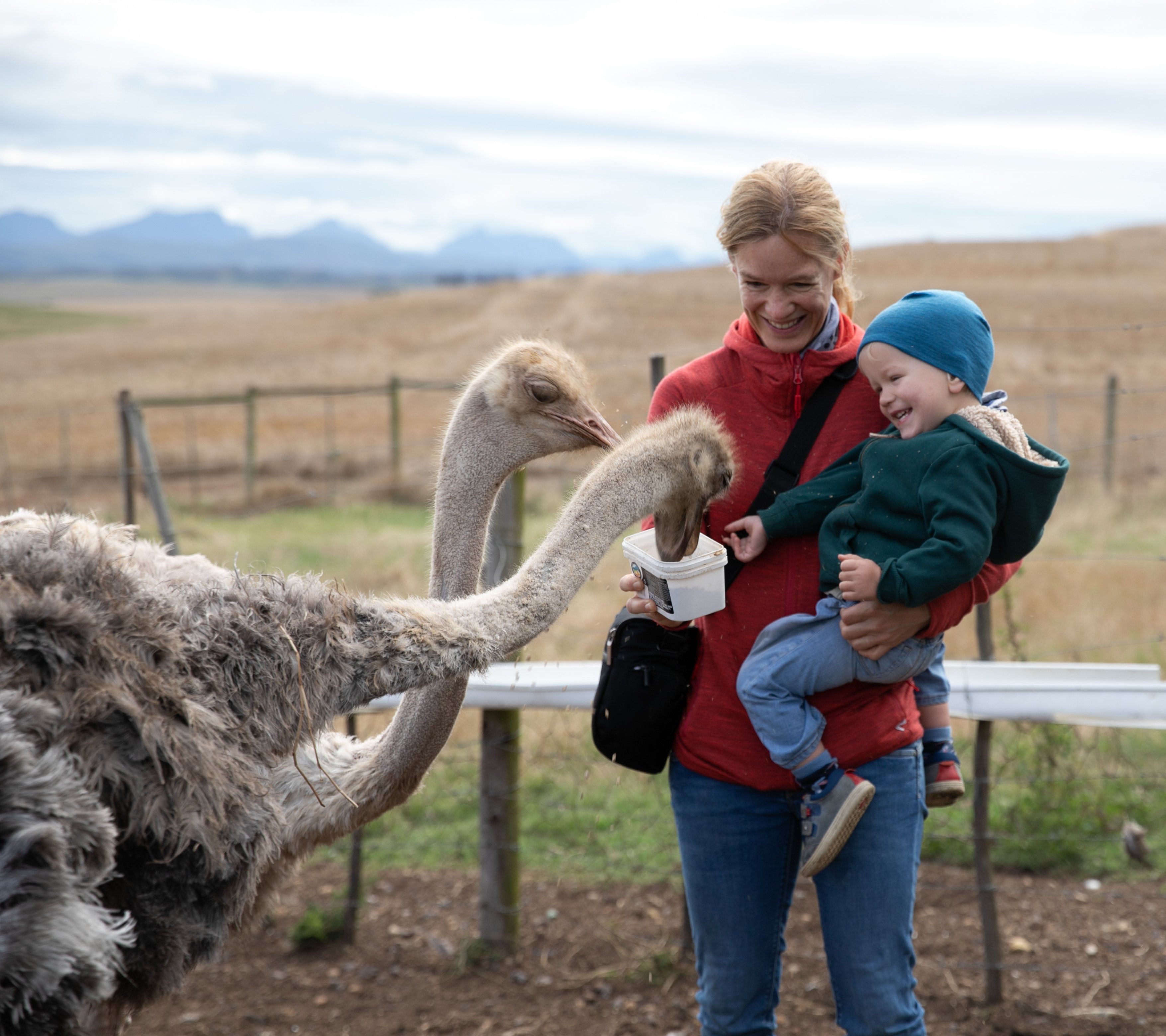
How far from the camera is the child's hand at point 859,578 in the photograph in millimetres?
2475

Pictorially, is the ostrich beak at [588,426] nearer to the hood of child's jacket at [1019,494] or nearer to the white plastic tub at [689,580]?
the white plastic tub at [689,580]

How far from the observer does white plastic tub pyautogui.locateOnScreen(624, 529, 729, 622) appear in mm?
2564

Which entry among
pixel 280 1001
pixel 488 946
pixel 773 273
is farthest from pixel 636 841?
pixel 773 273

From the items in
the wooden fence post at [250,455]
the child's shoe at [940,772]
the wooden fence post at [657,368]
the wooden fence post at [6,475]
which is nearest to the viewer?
the child's shoe at [940,772]

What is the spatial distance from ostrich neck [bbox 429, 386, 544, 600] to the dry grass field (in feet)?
1.04

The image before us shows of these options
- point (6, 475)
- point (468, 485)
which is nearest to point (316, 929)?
point (468, 485)

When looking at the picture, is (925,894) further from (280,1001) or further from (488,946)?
(280,1001)

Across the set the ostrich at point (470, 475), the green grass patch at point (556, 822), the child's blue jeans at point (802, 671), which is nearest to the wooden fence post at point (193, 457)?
the green grass patch at point (556, 822)

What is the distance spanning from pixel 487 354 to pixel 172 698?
1.95 m

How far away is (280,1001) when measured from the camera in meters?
4.36

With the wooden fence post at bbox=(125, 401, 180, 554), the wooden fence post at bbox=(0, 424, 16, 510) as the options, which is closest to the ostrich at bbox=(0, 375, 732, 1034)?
the wooden fence post at bbox=(125, 401, 180, 554)

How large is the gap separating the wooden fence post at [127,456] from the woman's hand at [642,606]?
3.55 meters

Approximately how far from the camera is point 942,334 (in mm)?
2553

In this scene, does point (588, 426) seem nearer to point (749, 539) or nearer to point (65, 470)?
point (749, 539)
